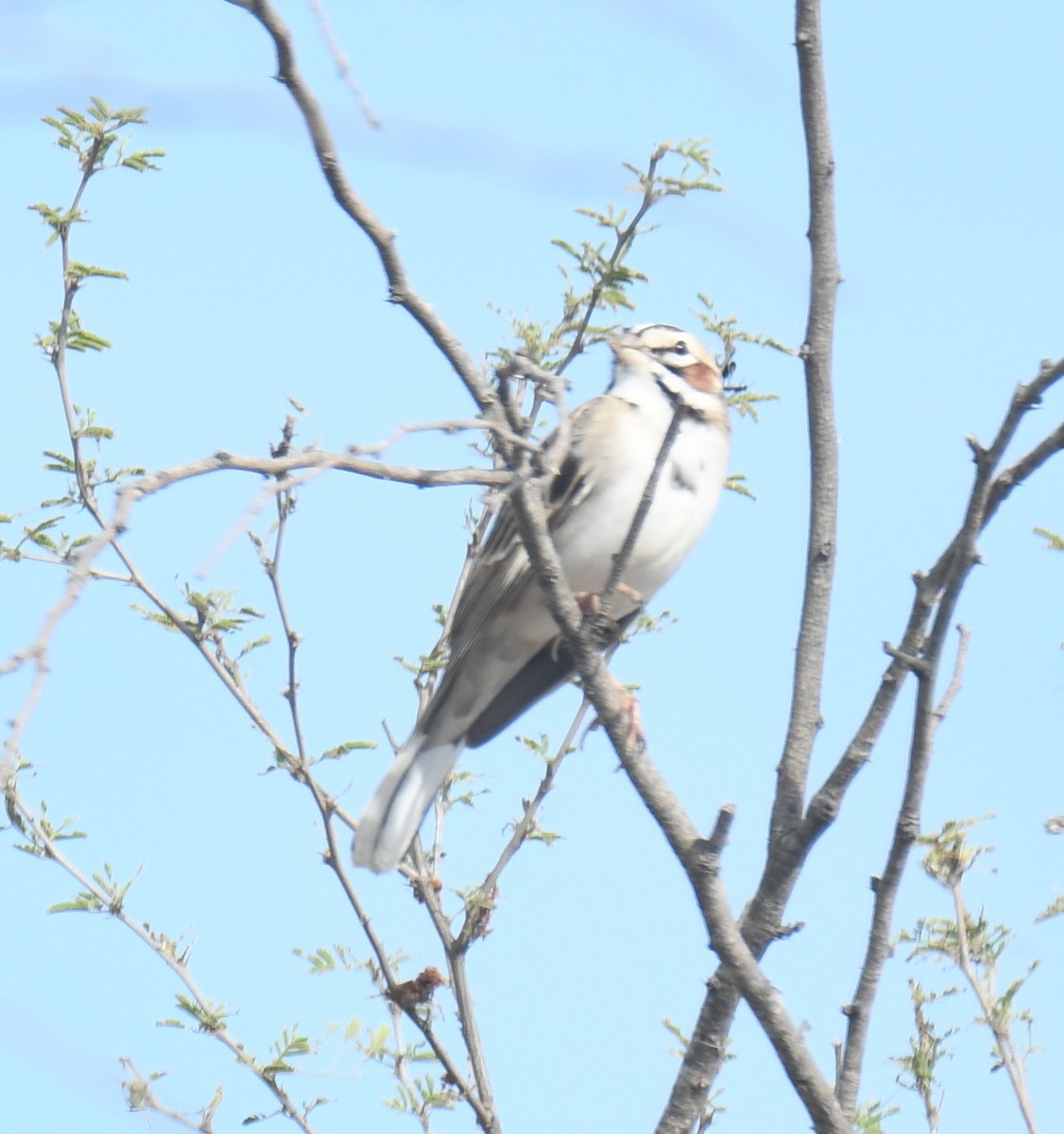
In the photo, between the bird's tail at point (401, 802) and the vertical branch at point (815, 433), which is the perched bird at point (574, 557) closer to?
the bird's tail at point (401, 802)

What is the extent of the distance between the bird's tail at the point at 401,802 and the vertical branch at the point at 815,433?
1.54 meters

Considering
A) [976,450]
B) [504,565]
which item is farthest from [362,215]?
[504,565]

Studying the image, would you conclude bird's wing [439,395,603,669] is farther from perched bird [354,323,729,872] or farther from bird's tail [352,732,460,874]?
bird's tail [352,732,460,874]

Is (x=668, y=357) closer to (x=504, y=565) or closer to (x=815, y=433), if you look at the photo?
(x=504, y=565)

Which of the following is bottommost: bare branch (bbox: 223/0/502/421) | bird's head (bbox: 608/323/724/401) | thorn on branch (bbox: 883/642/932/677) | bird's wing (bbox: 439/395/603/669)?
thorn on branch (bbox: 883/642/932/677)

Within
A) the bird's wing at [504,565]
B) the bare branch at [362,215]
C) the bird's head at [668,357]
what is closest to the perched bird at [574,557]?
the bird's wing at [504,565]

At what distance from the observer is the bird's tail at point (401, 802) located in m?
4.84

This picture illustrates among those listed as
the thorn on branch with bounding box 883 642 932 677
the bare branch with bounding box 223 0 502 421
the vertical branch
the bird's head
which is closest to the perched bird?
the bird's head

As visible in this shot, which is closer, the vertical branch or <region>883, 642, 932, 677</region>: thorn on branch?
<region>883, 642, 932, 677</region>: thorn on branch

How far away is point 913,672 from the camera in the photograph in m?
3.30

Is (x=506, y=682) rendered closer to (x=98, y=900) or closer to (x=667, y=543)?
Answer: (x=667, y=543)

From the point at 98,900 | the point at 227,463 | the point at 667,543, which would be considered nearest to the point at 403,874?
the point at 98,900

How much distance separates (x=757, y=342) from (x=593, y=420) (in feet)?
4.13

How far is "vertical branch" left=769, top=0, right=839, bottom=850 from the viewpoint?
3.66 meters
